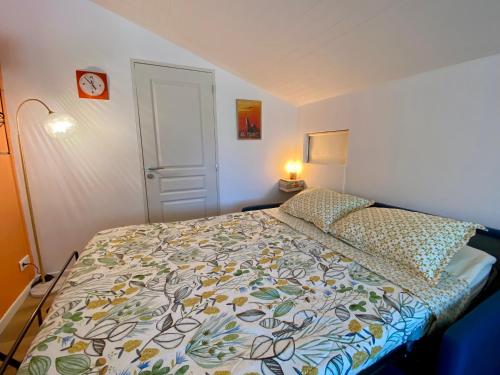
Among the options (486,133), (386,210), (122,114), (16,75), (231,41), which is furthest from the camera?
(122,114)

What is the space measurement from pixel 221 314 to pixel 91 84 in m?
2.35

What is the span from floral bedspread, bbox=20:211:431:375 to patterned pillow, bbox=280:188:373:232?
1.15 ft

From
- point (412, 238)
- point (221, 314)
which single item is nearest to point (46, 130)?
point (221, 314)

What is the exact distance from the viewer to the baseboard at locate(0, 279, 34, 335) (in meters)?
1.61

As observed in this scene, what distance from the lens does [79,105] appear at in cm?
206

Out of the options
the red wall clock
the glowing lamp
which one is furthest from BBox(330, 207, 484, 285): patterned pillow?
the red wall clock

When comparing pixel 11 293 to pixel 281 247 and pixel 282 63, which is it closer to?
pixel 281 247

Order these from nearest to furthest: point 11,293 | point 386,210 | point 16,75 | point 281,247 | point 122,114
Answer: point 281,247, point 386,210, point 11,293, point 16,75, point 122,114

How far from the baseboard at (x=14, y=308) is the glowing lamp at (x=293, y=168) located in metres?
2.96

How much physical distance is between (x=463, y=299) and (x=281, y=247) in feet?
3.00

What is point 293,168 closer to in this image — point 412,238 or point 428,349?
point 412,238

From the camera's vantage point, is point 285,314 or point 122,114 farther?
point 122,114

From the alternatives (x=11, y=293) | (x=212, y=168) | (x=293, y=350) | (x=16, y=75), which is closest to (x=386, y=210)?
(x=293, y=350)

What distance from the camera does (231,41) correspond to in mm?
1985
